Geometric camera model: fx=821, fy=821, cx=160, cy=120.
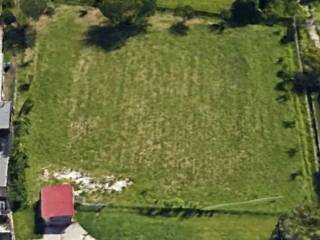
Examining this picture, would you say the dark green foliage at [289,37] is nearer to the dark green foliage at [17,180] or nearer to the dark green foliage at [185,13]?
the dark green foliage at [185,13]

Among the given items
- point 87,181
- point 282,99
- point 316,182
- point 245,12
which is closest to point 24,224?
point 87,181

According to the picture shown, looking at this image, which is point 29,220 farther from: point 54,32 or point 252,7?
point 252,7

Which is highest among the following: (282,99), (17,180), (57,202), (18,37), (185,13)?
(185,13)

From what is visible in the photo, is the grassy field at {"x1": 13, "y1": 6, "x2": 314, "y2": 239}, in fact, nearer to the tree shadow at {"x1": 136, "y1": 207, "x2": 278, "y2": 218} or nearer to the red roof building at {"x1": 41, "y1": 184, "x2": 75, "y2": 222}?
the tree shadow at {"x1": 136, "y1": 207, "x2": 278, "y2": 218}

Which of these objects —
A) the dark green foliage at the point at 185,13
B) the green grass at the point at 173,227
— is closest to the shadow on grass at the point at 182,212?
the green grass at the point at 173,227

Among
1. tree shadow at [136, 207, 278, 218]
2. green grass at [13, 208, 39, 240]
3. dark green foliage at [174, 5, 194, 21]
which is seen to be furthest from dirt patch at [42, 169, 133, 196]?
dark green foliage at [174, 5, 194, 21]

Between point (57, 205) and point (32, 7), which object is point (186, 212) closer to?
point (57, 205)
